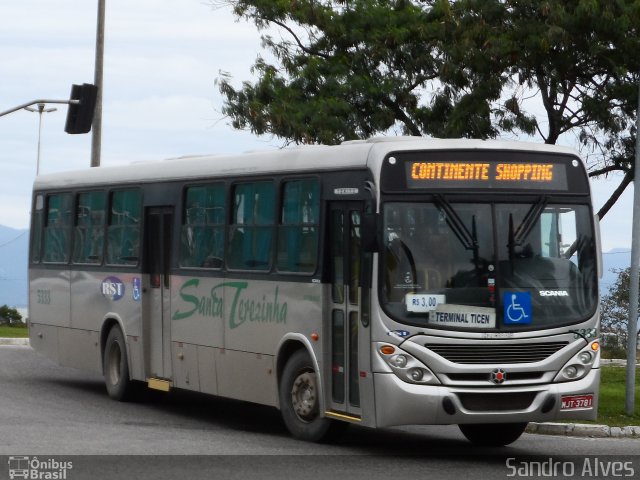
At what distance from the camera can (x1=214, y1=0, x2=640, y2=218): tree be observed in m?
23.2

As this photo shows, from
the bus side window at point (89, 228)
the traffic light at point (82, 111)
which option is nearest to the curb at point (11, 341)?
the traffic light at point (82, 111)

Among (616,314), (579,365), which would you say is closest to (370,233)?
(579,365)

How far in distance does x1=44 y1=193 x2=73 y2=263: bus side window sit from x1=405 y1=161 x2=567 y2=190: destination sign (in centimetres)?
866

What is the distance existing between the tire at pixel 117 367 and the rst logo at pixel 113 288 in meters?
0.43

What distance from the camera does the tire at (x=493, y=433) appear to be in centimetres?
1485

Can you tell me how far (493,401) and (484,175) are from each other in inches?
83.0

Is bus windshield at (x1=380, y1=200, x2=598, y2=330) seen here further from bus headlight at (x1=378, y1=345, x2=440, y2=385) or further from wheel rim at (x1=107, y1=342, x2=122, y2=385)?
wheel rim at (x1=107, y1=342, x2=122, y2=385)

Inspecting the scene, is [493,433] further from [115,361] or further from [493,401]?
[115,361]

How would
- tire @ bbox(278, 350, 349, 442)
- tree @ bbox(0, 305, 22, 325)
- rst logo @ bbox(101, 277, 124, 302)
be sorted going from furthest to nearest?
tree @ bbox(0, 305, 22, 325)
rst logo @ bbox(101, 277, 124, 302)
tire @ bbox(278, 350, 349, 442)

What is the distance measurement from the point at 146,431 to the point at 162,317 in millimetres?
2811

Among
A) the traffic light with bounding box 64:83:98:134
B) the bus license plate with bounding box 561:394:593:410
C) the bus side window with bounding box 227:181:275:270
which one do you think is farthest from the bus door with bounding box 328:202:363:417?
the traffic light with bounding box 64:83:98:134

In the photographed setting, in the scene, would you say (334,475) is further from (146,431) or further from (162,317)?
(162,317)

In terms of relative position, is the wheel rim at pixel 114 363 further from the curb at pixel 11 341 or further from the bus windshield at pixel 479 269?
the curb at pixel 11 341

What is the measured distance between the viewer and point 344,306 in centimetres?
1412
